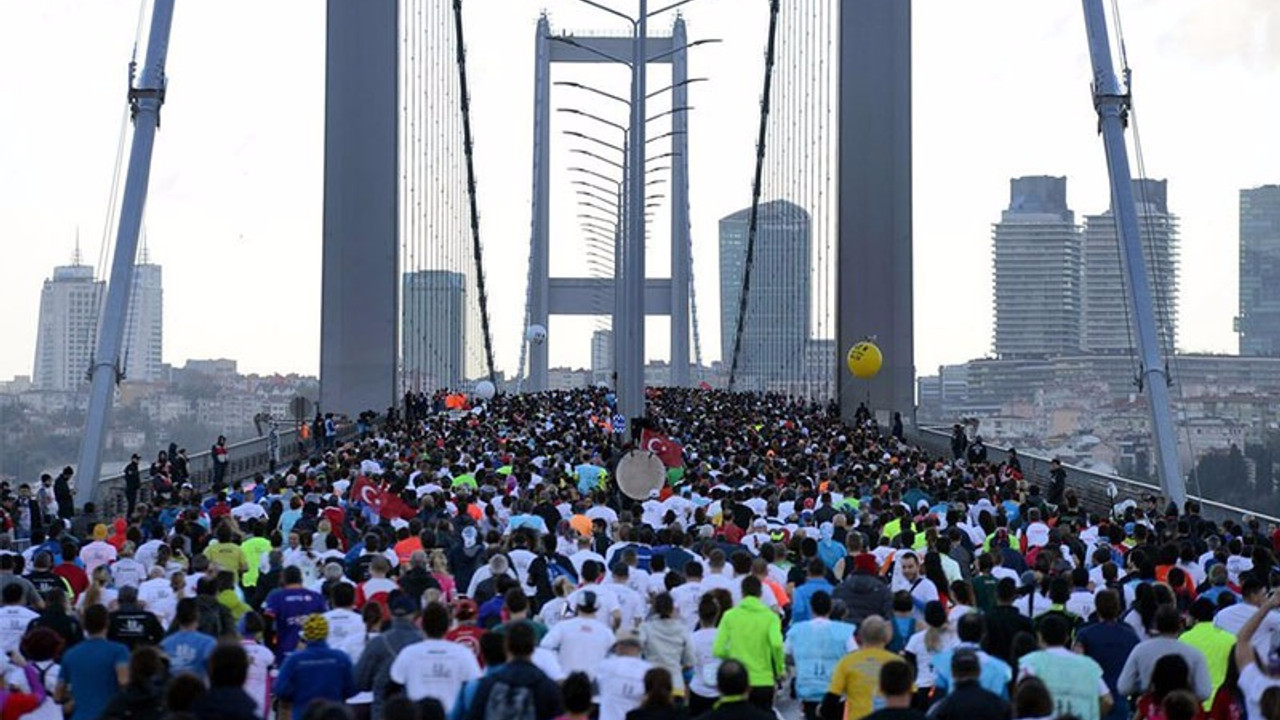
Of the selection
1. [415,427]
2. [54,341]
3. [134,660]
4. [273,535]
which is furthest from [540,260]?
[134,660]

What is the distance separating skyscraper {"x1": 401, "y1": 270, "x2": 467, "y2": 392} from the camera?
181 feet

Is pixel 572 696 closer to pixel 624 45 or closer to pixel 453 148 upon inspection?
pixel 453 148

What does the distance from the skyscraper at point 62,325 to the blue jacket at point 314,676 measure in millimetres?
41912

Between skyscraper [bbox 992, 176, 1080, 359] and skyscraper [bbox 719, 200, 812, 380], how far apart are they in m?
14.2

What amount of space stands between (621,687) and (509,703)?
101cm

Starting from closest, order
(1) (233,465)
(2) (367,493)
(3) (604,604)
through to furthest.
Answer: (3) (604,604), (2) (367,493), (1) (233,465)

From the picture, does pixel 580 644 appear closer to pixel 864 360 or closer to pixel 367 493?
pixel 367 493

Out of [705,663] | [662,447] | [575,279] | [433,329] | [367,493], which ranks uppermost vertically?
[575,279]

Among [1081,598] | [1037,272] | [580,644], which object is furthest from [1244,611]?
[1037,272]

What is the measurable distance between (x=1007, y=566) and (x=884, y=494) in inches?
273

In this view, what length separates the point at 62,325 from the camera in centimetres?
5409

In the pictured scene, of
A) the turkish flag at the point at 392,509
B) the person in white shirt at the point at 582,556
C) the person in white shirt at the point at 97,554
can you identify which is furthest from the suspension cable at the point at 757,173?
the person in white shirt at the point at 582,556

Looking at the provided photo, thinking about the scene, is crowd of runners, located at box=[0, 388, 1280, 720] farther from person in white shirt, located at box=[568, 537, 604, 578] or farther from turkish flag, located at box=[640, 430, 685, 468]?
turkish flag, located at box=[640, 430, 685, 468]

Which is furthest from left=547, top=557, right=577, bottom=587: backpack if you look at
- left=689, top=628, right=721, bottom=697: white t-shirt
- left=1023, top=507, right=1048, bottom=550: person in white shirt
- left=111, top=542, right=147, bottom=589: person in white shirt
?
left=1023, top=507, right=1048, bottom=550: person in white shirt
